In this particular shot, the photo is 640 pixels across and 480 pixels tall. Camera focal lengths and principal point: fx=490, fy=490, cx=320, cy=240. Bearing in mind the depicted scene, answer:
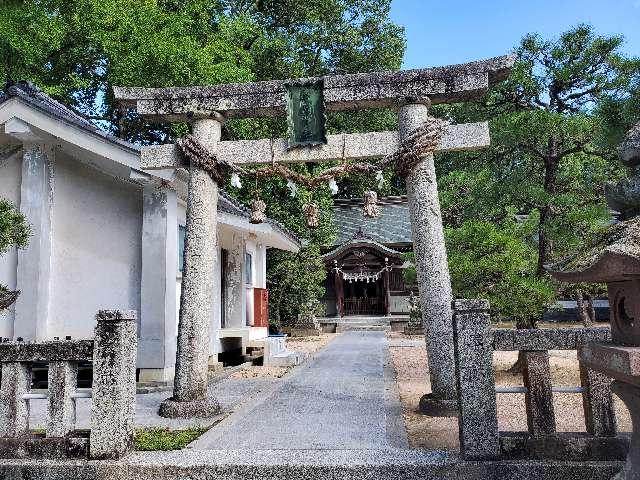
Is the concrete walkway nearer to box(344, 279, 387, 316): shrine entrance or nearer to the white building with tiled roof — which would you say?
the white building with tiled roof

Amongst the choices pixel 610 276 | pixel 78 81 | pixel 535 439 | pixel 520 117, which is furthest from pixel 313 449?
pixel 78 81

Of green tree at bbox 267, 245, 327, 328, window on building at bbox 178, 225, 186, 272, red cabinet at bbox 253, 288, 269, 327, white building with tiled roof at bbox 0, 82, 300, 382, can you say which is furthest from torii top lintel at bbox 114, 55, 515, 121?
green tree at bbox 267, 245, 327, 328

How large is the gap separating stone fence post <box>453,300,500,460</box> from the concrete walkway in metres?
1.11

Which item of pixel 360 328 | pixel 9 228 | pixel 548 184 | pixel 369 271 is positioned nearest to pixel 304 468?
pixel 9 228

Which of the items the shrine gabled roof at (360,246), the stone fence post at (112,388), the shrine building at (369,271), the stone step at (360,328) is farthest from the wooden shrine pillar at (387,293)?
the stone fence post at (112,388)

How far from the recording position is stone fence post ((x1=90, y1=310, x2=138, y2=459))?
5.02 meters

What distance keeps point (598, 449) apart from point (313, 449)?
9.32 ft

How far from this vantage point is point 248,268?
1612 cm

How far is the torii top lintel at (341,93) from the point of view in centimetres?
747

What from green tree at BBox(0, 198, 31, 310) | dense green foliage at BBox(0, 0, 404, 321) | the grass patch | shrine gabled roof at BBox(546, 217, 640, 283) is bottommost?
the grass patch

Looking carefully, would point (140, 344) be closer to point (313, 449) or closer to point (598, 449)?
point (313, 449)

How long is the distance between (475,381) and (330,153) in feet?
13.9

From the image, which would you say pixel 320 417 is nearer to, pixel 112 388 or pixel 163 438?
pixel 163 438

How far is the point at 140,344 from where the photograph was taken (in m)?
9.73
